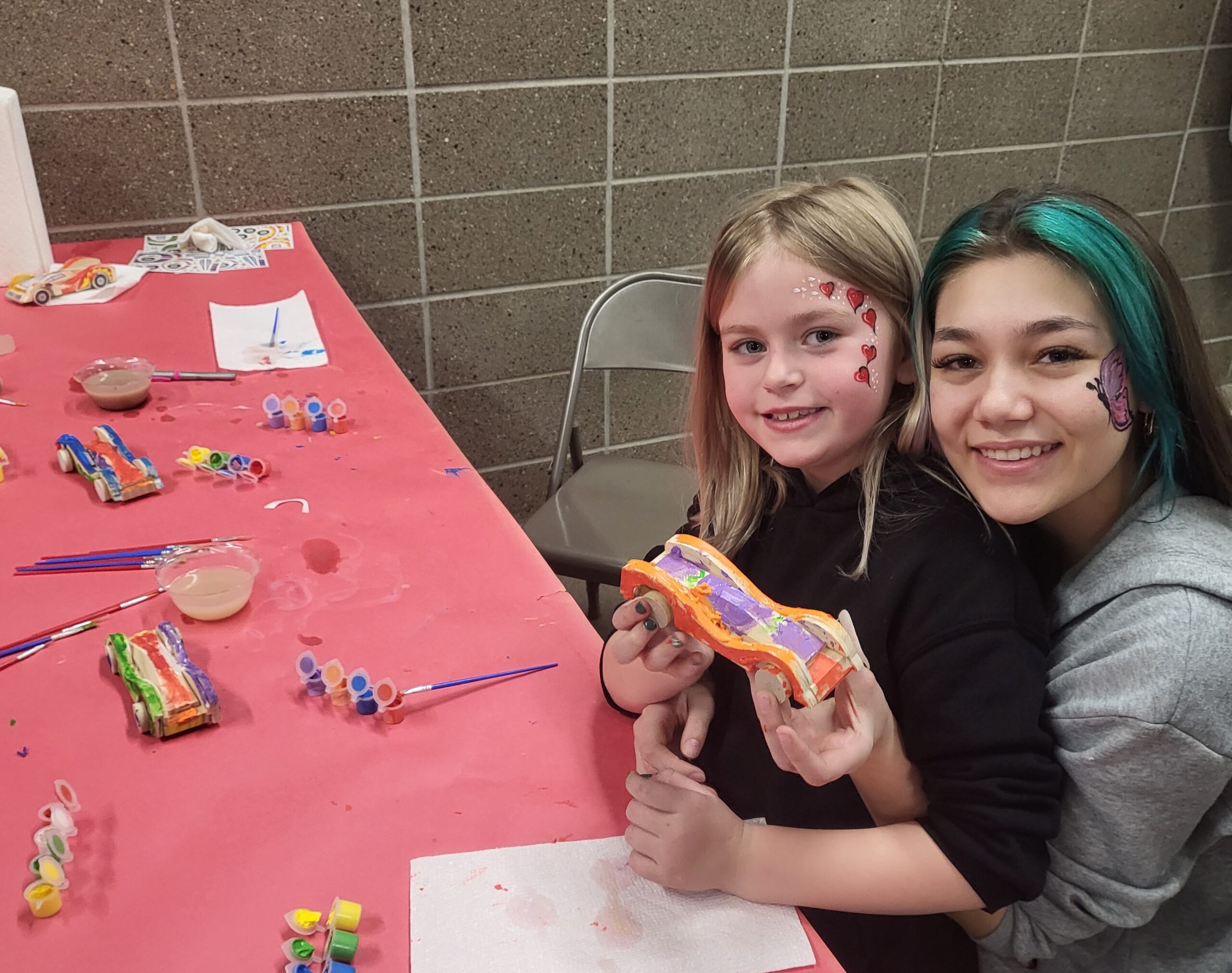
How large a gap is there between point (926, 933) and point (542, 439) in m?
1.87

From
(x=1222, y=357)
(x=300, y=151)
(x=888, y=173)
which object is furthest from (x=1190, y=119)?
(x=300, y=151)

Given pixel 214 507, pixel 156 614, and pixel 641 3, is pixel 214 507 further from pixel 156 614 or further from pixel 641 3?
pixel 641 3

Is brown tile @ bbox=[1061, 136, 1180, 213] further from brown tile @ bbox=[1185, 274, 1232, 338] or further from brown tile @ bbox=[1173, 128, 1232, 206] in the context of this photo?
brown tile @ bbox=[1185, 274, 1232, 338]

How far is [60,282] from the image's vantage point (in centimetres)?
179

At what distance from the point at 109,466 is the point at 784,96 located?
191cm

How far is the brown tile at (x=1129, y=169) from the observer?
2873mm

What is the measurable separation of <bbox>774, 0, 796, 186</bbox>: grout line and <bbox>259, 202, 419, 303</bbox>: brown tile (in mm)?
893

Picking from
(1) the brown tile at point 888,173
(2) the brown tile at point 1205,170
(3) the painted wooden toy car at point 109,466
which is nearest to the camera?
(3) the painted wooden toy car at point 109,466

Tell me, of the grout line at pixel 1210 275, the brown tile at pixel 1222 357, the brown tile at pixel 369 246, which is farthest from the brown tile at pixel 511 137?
the brown tile at pixel 1222 357

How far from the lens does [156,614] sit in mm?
1026

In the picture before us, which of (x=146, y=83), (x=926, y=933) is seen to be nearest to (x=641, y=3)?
(x=146, y=83)

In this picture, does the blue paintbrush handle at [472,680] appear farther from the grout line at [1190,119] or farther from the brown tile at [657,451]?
the grout line at [1190,119]

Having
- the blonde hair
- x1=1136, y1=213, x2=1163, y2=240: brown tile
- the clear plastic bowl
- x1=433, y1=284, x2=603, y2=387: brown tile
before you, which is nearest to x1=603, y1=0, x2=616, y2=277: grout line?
x1=433, y1=284, x2=603, y2=387: brown tile

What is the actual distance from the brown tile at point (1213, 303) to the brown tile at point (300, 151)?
2.48 metres
